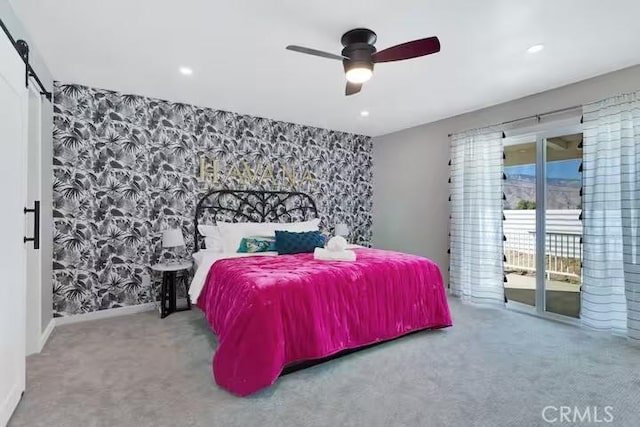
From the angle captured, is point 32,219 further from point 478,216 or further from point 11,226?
point 478,216

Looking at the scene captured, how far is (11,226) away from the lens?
189 centimetres

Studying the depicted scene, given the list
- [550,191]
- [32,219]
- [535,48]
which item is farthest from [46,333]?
[550,191]

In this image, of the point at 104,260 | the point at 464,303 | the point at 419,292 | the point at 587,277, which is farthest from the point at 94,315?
the point at 587,277

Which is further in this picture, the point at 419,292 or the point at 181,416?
the point at 419,292

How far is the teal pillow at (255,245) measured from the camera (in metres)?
3.97

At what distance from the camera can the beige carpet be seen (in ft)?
6.41

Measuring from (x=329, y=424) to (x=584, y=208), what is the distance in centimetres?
330

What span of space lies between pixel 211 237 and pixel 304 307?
208 centimetres

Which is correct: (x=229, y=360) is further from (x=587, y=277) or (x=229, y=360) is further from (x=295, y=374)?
(x=587, y=277)

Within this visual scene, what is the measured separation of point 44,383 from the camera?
2.31m

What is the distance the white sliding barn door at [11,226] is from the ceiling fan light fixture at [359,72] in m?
2.13

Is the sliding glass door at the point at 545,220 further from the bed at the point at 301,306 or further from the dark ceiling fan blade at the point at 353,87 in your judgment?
the dark ceiling fan blade at the point at 353,87

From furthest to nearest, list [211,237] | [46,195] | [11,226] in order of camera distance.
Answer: [211,237]
[46,195]
[11,226]

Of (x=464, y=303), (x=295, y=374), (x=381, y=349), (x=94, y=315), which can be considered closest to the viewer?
(x=295, y=374)
